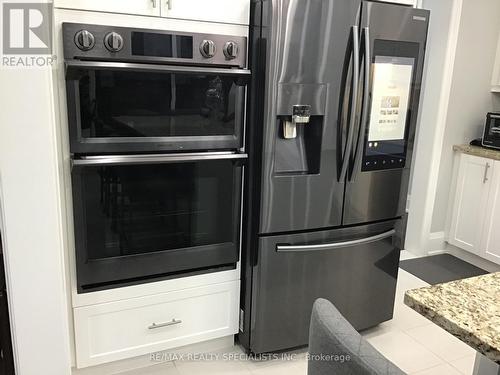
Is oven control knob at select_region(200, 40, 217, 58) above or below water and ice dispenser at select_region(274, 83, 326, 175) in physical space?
above

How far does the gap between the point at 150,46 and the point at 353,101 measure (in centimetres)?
95

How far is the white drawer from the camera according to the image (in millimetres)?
2000

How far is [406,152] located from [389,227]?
41cm

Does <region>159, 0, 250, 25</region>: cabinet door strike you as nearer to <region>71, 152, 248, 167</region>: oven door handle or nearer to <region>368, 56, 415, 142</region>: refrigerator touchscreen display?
<region>71, 152, 248, 167</region>: oven door handle

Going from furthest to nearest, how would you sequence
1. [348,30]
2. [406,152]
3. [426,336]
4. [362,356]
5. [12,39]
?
[426,336]
[406,152]
[348,30]
[12,39]
[362,356]

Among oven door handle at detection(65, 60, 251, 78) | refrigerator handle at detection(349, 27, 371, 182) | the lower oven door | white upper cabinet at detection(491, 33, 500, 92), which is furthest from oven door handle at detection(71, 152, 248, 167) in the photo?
white upper cabinet at detection(491, 33, 500, 92)

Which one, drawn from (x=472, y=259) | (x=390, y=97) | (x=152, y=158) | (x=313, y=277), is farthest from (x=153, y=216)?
(x=472, y=259)

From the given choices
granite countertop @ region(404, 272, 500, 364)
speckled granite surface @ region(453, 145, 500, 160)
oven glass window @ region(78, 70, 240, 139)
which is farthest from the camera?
speckled granite surface @ region(453, 145, 500, 160)

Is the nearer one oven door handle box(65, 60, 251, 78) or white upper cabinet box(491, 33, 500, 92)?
oven door handle box(65, 60, 251, 78)

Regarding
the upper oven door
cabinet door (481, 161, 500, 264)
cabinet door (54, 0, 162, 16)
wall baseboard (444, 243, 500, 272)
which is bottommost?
wall baseboard (444, 243, 500, 272)

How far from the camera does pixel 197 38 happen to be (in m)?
1.87

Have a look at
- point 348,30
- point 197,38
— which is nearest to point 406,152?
point 348,30

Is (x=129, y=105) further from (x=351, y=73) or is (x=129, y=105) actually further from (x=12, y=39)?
(x=351, y=73)

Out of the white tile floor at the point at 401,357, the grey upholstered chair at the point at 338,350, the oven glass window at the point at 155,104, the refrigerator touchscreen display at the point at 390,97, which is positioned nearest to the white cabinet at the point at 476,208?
the white tile floor at the point at 401,357
